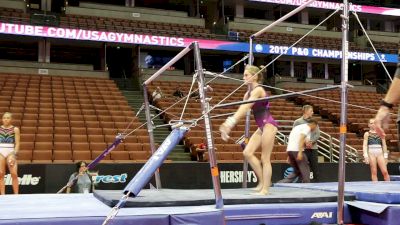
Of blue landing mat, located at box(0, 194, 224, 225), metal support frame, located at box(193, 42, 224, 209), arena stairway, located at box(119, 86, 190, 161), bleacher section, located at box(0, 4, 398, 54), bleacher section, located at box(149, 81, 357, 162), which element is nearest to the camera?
blue landing mat, located at box(0, 194, 224, 225)

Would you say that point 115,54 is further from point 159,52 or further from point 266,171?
point 266,171

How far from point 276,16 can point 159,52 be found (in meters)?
7.73

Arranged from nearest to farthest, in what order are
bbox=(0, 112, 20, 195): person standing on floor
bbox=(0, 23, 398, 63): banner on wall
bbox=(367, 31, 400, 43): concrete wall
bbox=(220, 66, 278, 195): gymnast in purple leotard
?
bbox=(220, 66, 278, 195): gymnast in purple leotard, bbox=(0, 112, 20, 195): person standing on floor, bbox=(0, 23, 398, 63): banner on wall, bbox=(367, 31, 400, 43): concrete wall

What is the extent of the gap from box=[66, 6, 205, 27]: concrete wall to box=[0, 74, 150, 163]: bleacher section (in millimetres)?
4052

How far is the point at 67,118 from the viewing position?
11.9m

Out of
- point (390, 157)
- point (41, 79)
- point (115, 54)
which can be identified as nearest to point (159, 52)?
point (115, 54)

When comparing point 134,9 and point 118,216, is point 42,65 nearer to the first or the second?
point 134,9

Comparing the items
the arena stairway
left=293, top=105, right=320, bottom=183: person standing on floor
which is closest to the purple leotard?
left=293, top=105, right=320, bottom=183: person standing on floor

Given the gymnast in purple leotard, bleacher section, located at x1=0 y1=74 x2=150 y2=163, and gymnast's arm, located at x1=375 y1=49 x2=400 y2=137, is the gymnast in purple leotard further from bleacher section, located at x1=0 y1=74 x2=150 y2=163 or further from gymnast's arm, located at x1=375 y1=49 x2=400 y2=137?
bleacher section, located at x1=0 y1=74 x2=150 y2=163

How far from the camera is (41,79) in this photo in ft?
52.3

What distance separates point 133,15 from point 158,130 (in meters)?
8.53

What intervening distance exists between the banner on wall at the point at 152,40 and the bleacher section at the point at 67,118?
69.3 inches

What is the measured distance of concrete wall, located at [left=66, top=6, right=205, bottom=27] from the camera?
19.1 m

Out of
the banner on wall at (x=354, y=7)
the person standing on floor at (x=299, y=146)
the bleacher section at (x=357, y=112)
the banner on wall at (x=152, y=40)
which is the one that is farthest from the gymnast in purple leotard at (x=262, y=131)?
the banner on wall at (x=354, y=7)
